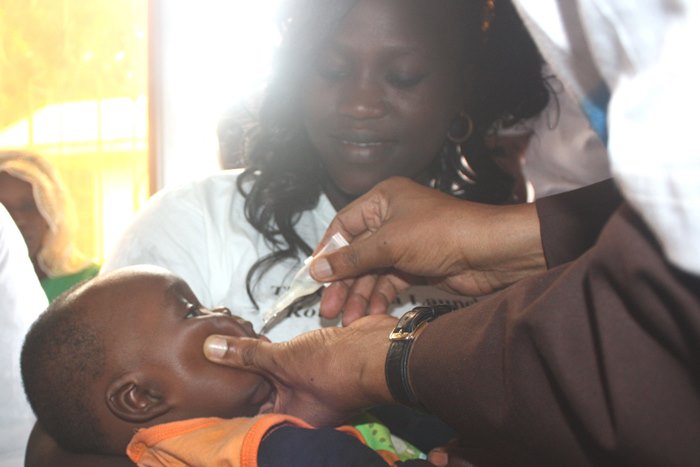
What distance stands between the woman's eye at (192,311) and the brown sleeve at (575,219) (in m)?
0.79

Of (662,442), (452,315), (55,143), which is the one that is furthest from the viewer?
(55,143)

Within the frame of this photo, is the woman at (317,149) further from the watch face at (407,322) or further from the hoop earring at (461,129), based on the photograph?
the watch face at (407,322)

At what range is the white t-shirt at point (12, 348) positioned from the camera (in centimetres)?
191

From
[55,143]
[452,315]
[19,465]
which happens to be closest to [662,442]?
[452,315]

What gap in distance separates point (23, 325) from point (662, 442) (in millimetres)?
1661

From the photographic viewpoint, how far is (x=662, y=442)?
725 mm

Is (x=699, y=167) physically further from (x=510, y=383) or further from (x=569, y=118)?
(x=569, y=118)

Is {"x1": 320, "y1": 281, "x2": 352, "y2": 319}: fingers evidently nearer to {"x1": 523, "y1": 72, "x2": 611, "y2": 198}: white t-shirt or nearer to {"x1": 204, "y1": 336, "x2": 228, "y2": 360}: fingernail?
{"x1": 204, "y1": 336, "x2": 228, "y2": 360}: fingernail

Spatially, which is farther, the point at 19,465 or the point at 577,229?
the point at 19,465

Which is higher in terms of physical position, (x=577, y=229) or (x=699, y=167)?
(x=699, y=167)

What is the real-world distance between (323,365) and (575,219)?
0.56 m

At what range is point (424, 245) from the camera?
1.77 m

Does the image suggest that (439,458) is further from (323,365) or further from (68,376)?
(68,376)

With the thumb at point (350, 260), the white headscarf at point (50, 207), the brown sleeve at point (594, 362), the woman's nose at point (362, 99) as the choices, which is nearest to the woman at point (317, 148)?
the woman's nose at point (362, 99)
